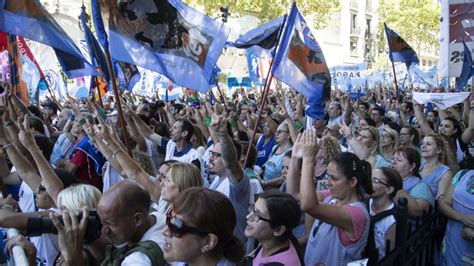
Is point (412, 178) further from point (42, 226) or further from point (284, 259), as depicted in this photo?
point (42, 226)

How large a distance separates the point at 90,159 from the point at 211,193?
3264 mm

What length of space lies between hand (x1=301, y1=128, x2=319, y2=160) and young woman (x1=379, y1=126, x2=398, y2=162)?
112 inches

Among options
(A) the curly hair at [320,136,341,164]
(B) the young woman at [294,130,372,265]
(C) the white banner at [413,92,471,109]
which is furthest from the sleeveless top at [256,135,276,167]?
(B) the young woman at [294,130,372,265]

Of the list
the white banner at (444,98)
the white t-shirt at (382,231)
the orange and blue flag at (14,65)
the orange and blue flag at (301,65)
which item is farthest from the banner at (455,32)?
the orange and blue flag at (14,65)

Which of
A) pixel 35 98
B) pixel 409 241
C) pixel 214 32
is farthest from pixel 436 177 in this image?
pixel 35 98

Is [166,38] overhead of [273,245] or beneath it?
overhead

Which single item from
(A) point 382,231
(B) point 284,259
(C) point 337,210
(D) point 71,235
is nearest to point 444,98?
(A) point 382,231

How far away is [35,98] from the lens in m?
11.3

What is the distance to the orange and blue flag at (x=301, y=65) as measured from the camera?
20.2 feet

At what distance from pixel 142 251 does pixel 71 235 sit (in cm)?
32

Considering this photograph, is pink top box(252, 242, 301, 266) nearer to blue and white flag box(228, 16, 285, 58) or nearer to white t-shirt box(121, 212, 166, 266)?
white t-shirt box(121, 212, 166, 266)

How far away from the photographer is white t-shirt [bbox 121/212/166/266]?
7.70 feet

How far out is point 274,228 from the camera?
2.77 metres

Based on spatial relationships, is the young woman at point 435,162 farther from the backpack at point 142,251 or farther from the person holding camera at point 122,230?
the backpack at point 142,251
